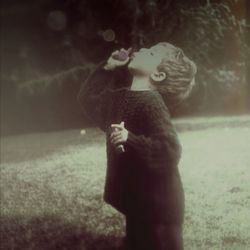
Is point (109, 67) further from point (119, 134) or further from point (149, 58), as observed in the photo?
point (119, 134)

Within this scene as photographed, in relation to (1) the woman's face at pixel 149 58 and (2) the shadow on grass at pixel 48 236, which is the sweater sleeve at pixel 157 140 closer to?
(1) the woman's face at pixel 149 58

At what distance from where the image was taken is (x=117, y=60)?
2.44m

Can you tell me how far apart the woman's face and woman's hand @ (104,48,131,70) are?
46 millimetres

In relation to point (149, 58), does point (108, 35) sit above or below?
above

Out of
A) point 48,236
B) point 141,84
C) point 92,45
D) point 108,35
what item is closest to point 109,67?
point 141,84

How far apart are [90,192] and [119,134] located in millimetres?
496

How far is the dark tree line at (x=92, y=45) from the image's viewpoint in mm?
2508

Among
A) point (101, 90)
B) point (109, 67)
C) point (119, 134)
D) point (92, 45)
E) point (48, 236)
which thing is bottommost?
point (48, 236)

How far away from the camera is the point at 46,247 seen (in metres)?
2.64

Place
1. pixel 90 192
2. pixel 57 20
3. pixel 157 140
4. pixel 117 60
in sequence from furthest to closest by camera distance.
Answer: pixel 57 20, pixel 90 192, pixel 117 60, pixel 157 140

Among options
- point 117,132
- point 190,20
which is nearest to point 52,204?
point 117,132

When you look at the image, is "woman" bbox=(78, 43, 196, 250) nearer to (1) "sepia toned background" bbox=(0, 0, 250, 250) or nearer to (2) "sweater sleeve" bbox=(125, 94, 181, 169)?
(2) "sweater sleeve" bbox=(125, 94, 181, 169)

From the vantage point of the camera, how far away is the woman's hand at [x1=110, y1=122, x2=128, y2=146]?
226 centimetres

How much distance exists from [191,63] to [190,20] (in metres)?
0.30
